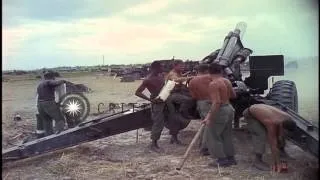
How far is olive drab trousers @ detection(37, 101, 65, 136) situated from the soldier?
2089mm

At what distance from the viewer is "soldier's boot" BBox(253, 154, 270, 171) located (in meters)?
6.57

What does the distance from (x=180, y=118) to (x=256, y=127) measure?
1.94 m

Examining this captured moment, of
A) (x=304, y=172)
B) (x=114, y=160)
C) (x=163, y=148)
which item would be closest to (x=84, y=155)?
(x=114, y=160)

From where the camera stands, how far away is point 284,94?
8.67 meters

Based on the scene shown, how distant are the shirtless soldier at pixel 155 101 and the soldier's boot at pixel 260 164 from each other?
6.00 ft

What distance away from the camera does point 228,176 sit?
6363mm

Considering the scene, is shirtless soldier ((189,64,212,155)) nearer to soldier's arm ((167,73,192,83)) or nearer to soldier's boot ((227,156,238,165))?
soldier's arm ((167,73,192,83))

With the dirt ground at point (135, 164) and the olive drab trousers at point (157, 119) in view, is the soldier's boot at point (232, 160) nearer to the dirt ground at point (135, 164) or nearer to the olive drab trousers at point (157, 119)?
the dirt ground at point (135, 164)

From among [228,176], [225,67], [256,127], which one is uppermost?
[225,67]

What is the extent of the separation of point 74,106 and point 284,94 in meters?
3.94

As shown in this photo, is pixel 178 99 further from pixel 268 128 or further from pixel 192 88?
pixel 268 128

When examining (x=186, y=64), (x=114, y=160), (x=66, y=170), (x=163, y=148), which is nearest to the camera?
(x=66, y=170)

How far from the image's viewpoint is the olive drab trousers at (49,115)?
9.18 m

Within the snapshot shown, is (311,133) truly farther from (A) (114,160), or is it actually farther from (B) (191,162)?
(A) (114,160)
